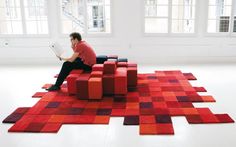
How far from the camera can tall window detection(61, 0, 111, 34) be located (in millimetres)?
7785

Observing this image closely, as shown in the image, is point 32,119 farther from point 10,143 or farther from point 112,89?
point 112,89

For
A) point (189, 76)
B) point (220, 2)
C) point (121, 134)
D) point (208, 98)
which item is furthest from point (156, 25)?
point (121, 134)

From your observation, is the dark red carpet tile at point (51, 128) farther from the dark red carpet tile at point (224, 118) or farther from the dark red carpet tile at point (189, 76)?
the dark red carpet tile at point (189, 76)

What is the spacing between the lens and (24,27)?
25.9 ft

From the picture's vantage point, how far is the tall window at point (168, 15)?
25.2 ft

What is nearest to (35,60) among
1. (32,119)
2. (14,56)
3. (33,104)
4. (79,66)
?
(14,56)

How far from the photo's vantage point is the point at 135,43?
783 cm

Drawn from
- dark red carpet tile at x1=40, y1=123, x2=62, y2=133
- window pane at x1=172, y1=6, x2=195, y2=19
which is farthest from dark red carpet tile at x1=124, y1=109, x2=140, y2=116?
window pane at x1=172, y1=6, x2=195, y2=19

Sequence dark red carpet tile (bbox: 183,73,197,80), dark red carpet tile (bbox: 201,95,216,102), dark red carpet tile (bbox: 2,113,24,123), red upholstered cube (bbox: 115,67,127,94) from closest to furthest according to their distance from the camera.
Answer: dark red carpet tile (bbox: 2,113,24,123) → dark red carpet tile (bbox: 201,95,216,102) → red upholstered cube (bbox: 115,67,127,94) → dark red carpet tile (bbox: 183,73,197,80)

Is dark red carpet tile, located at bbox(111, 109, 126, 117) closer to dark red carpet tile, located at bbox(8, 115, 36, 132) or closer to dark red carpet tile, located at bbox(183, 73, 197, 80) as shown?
dark red carpet tile, located at bbox(8, 115, 36, 132)

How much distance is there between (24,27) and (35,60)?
930 mm

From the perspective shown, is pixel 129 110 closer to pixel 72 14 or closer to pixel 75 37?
pixel 75 37

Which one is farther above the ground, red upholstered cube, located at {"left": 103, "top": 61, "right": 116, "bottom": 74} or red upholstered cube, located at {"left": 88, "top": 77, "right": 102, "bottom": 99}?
red upholstered cube, located at {"left": 103, "top": 61, "right": 116, "bottom": 74}

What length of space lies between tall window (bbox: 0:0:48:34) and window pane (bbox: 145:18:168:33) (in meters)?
2.73
